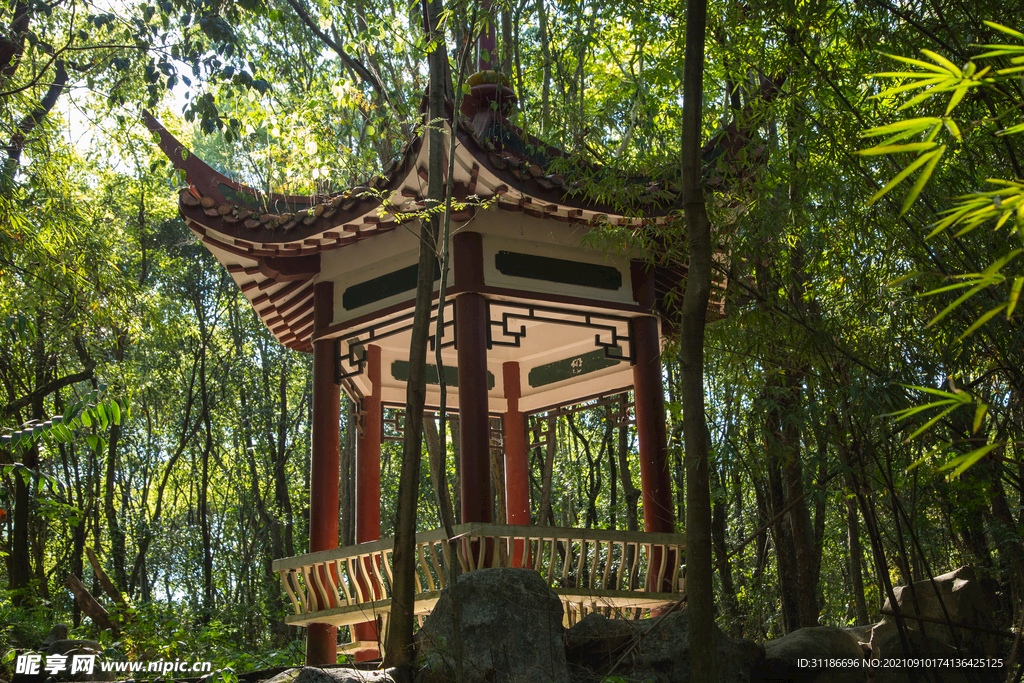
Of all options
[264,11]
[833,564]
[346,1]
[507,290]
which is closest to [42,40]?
[264,11]

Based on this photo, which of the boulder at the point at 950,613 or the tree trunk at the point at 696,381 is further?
the boulder at the point at 950,613

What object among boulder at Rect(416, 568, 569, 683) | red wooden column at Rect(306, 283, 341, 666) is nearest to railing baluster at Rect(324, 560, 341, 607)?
red wooden column at Rect(306, 283, 341, 666)

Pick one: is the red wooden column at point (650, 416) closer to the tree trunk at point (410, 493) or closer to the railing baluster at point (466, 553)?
the railing baluster at point (466, 553)

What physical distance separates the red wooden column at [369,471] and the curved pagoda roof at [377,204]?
0.77m

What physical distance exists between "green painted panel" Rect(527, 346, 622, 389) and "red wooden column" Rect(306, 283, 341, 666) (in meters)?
2.25

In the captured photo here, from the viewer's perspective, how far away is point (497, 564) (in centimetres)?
432

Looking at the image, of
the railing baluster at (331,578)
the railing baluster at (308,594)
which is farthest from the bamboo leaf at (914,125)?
the railing baluster at (308,594)

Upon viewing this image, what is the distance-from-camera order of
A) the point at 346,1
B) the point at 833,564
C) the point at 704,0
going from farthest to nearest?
the point at 833,564 < the point at 346,1 < the point at 704,0

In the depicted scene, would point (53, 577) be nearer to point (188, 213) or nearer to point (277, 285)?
point (277, 285)

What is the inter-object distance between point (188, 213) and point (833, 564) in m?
10.3

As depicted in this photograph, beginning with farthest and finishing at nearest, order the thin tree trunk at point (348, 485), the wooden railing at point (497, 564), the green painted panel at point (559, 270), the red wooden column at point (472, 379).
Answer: the thin tree trunk at point (348, 485)
the green painted panel at point (559, 270)
the red wooden column at point (472, 379)
the wooden railing at point (497, 564)

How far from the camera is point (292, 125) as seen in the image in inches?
268

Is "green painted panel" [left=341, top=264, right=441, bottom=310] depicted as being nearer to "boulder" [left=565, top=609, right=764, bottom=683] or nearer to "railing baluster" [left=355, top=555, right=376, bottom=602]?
"railing baluster" [left=355, top=555, right=376, bottom=602]

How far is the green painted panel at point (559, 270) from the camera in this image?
5223 mm
